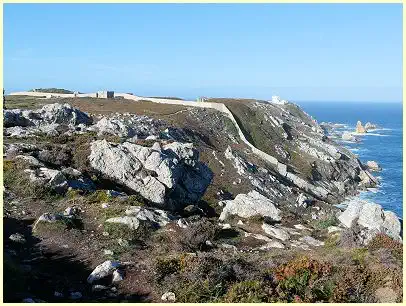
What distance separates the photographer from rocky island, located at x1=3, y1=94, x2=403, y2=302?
1581cm

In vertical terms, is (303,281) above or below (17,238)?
below

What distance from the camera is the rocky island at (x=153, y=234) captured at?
51.9 ft

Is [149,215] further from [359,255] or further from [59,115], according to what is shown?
[59,115]

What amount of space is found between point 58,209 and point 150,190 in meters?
8.19

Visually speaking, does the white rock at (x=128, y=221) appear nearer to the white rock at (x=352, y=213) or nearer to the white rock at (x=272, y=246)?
the white rock at (x=272, y=246)

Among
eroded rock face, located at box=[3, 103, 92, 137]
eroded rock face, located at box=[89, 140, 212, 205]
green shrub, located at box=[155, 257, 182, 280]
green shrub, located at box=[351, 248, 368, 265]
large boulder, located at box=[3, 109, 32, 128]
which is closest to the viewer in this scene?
green shrub, located at box=[155, 257, 182, 280]

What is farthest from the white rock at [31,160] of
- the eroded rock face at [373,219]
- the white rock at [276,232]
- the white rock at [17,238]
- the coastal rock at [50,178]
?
the eroded rock face at [373,219]

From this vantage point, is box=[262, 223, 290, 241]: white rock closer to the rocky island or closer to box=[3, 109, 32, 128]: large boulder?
the rocky island

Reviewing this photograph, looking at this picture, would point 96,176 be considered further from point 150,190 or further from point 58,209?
point 58,209

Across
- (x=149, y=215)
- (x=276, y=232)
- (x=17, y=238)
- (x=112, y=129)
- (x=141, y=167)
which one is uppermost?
(x=112, y=129)

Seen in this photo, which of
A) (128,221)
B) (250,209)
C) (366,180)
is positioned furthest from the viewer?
(366,180)

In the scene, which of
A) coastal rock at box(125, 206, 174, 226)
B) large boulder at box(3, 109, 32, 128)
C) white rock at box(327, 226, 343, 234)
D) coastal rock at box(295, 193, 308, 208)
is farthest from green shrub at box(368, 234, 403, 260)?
large boulder at box(3, 109, 32, 128)

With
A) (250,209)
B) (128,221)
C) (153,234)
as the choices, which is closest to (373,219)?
(250,209)

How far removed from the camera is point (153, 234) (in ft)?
71.0
